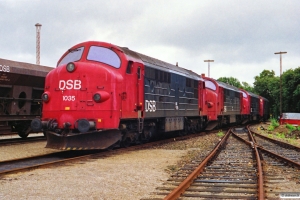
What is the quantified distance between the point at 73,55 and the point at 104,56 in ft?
3.73

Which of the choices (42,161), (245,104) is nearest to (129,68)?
(42,161)

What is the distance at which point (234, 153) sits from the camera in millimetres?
12680

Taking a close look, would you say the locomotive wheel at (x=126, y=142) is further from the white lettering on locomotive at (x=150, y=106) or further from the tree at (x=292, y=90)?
the tree at (x=292, y=90)

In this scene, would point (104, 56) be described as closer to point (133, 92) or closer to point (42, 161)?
point (133, 92)

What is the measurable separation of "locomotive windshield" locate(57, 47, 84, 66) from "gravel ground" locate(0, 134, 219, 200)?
3.46 meters

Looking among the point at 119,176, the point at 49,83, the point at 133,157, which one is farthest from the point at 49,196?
the point at 49,83

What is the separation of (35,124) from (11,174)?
3.25 meters

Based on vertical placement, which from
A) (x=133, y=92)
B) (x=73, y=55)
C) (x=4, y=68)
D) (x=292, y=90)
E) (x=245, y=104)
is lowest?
(x=133, y=92)

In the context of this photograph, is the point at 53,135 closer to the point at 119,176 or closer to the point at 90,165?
the point at 90,165

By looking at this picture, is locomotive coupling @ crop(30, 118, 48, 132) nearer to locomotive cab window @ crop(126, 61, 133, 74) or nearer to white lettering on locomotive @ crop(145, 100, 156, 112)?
locomotive cab window @ crop(126, 61, 133, 74)

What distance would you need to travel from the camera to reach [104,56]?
12188 millimetres

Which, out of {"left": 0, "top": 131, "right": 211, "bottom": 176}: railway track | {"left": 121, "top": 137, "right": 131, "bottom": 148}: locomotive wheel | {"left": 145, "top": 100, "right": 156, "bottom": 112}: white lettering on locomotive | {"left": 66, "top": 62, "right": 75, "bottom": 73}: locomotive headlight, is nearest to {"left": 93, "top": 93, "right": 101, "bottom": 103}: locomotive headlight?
{"left": 66, "top": 62, "right": 75, "bottom": 73}: locomotive headlight

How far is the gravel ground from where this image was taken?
21.1 feet

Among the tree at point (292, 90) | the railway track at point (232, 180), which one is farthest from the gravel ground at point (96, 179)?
the tree at point (292, 90)
